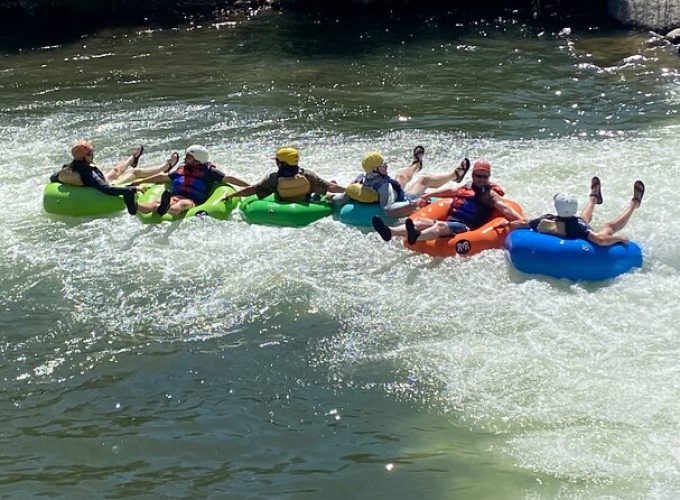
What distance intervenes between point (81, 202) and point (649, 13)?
44.3 ft

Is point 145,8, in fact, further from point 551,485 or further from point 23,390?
point 551,485

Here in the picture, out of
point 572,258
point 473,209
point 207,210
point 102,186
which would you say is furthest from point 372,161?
point 102,186

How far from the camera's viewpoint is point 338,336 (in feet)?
25.0

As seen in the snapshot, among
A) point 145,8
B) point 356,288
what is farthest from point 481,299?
point 145,8

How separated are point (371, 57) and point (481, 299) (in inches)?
427

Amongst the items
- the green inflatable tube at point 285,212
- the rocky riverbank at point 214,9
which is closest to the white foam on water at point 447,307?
the green inflatable tube at point 285,212

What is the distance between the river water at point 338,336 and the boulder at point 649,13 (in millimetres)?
4469

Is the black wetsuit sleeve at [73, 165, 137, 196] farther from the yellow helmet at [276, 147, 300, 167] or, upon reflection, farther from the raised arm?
the raised arm

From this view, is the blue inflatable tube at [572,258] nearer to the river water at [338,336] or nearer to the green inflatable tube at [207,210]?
the river water at [338,336]

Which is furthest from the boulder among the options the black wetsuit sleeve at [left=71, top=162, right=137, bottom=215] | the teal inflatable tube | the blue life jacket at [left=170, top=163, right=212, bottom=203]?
the black wetsuit sleeve at [left=71, top=162, right=137, bottom=215]

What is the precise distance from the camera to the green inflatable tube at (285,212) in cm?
992

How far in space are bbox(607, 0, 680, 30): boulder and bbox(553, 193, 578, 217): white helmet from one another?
37.2 feet

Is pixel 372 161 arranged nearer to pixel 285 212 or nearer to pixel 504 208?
pixel 285 212

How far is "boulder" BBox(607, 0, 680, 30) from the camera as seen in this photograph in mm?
18125
